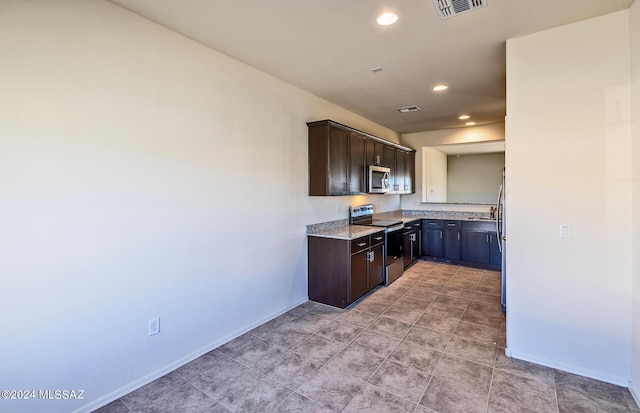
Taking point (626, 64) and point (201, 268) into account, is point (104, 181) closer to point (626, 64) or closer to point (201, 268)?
point (201, 268)

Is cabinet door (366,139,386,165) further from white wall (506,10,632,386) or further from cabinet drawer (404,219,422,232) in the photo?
white wall (506,10,632,386)

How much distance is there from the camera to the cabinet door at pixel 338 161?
380cm

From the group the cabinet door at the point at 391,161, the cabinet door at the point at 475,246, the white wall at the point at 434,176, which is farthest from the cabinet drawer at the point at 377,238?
the white wall at the point at 434,176

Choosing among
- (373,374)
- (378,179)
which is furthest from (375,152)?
(373,374)

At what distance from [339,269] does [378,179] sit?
192cm

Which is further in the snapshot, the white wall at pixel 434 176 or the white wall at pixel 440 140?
the white wall at pixel 434 176

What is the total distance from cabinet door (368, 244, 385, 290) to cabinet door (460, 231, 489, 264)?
2.20 meters

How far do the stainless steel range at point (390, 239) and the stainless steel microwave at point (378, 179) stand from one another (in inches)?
17.4

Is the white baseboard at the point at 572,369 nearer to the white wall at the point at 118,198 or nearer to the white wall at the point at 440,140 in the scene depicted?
the white wall at the point at 118,198

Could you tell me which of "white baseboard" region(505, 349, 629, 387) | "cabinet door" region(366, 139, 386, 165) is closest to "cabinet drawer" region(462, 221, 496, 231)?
"cabinet door" region(366, 139, 386, 165)

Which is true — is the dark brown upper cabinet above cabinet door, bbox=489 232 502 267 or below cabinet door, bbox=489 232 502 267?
above

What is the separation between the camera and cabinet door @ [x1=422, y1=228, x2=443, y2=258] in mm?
6000

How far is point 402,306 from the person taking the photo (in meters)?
3.75

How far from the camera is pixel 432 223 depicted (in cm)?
610
